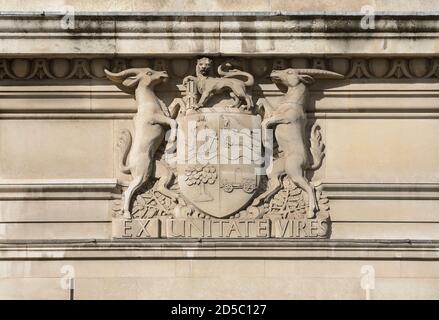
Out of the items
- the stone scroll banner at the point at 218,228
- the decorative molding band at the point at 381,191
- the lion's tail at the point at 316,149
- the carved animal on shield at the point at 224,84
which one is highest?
the carved animal on shield at the point at 224,84

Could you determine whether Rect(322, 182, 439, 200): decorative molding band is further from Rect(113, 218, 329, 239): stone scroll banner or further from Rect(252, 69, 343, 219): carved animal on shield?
Rect(113, 218, 329, 239): stone scroll banner

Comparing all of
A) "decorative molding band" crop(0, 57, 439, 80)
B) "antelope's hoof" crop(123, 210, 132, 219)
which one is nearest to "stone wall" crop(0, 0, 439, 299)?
"decorative molding band" crop(0, 57, 439, 80)

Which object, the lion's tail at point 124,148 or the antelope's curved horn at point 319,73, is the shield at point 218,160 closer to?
the lion's tail at point 124,148

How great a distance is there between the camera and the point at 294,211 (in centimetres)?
1455

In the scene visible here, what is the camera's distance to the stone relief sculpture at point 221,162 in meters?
14.5

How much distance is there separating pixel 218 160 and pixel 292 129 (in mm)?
631

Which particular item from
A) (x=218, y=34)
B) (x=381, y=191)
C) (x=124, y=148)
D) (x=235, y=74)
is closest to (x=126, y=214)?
(x=124, y=148)

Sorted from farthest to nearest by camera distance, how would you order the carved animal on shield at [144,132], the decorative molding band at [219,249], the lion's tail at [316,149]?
the lion's tail at [316,149] < the carved animal on shield at [144,132] < the decorative molding band at [219,249]

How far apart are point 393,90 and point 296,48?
855mm

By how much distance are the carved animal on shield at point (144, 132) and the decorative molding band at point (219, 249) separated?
1.25ft

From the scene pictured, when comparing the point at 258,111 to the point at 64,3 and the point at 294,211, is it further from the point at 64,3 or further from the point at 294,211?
the point at 64,3

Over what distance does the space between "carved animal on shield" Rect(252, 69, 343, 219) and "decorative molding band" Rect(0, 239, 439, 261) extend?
1.16 ft

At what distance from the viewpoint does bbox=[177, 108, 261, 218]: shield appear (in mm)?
14469

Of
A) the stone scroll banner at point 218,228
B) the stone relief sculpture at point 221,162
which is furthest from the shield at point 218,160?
the stone scroll banner at point 218,228
